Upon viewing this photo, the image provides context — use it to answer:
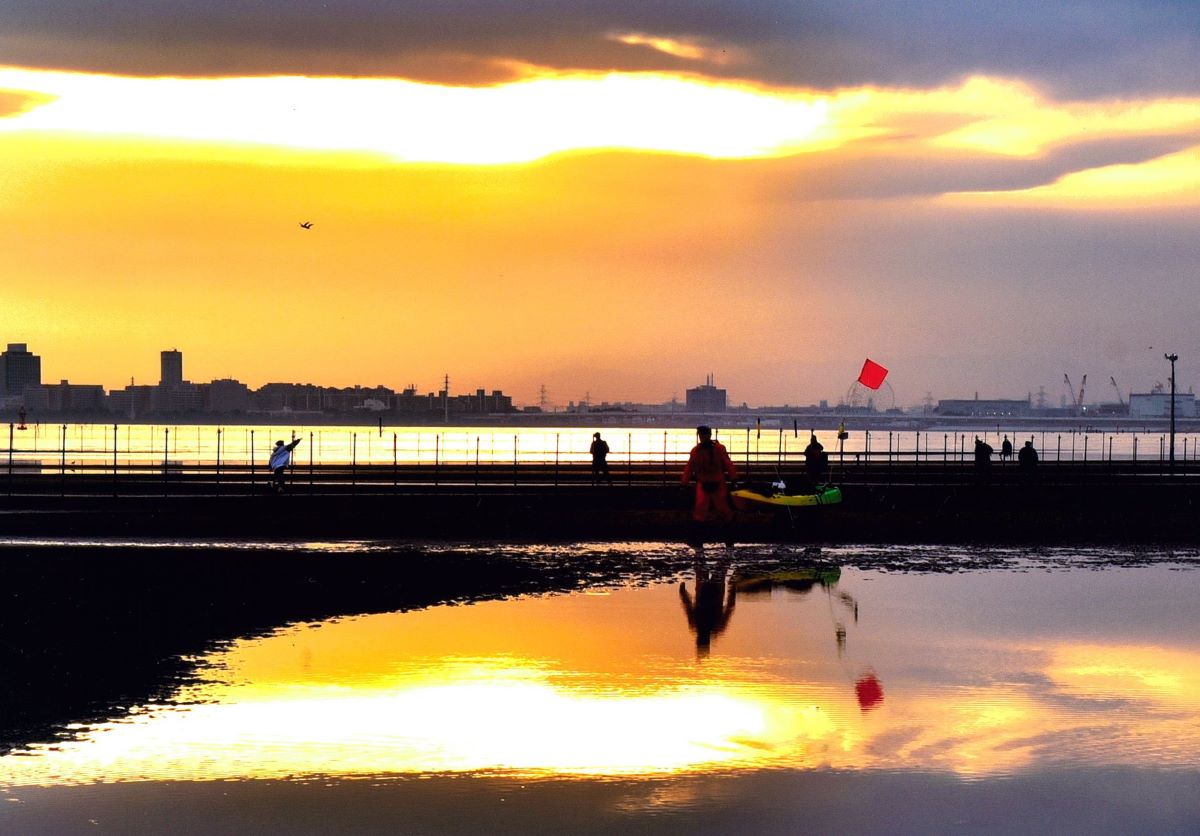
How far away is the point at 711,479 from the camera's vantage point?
24859mm

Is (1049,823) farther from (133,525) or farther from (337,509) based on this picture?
(337,509)

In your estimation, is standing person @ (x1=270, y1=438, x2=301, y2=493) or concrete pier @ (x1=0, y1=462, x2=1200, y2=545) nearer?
concrete pier @ (x1=0, y1=462, x2=1200, y2=545)

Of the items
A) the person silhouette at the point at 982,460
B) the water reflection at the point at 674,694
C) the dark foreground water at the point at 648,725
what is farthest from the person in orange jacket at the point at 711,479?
the person silhouette at the point at 982,460

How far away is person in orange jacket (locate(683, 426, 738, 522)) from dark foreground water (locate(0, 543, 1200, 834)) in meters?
4.66

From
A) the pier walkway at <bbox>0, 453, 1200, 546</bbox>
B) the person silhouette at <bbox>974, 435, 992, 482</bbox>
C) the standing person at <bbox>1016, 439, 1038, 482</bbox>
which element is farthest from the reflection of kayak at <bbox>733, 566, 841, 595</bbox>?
the standing person at <bbox>1016, 439, 1038, 482</bbox>

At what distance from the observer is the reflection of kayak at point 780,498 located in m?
30.4

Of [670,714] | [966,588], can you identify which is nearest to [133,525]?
[966,588]

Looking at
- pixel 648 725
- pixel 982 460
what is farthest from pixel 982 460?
pixel 648 725

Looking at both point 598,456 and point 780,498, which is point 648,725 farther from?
point 598,456

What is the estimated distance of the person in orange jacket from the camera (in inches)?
973

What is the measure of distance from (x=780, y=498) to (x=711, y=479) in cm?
643

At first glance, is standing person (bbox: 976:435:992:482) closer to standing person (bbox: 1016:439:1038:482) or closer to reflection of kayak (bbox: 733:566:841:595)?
standing person (bbox: 1016:439:1038:482)

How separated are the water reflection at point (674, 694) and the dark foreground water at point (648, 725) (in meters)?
0.04

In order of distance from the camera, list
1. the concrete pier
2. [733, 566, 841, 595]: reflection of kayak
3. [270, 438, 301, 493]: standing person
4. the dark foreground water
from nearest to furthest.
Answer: the dark foreground water < [733, 566, 841, 595]: reflection of kayak < the concrete pier < [270, 438, 301, 493]: standing person
